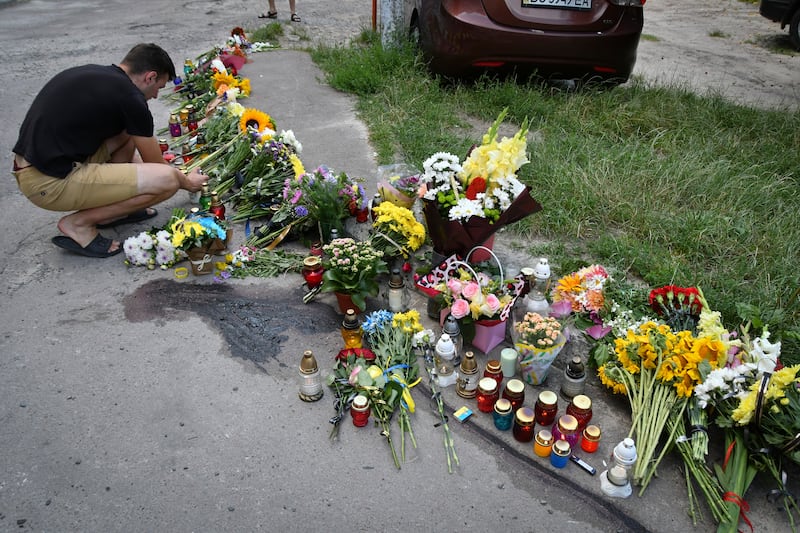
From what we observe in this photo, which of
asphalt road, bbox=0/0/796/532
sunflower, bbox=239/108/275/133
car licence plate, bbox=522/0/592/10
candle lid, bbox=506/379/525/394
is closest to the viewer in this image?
asphalt road, bbox=0/0/796/532

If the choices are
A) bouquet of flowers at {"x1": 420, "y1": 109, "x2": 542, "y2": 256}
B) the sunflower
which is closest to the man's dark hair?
the sunflower

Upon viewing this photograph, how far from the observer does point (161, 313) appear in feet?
11.2

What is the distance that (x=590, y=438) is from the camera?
8.22ft

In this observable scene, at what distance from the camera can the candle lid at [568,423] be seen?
247cm

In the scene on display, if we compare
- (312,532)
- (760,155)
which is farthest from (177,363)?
(760,155)

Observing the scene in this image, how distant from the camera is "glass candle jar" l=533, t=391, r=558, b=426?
2574mm

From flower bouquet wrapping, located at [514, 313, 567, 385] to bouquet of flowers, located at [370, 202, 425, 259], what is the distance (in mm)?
988

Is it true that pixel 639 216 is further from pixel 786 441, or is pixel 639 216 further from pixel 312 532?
pixel 312 532

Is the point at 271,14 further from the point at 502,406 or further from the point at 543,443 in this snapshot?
the point at 543,443

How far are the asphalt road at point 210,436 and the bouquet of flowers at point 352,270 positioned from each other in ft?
0.82

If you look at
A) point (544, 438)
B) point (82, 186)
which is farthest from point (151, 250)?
point (544, 438)

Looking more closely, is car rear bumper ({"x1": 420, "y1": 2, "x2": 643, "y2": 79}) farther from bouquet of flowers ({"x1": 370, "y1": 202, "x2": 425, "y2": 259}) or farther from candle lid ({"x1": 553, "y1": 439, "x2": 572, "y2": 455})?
candle lid ({"x1": 553, "y1": 439, "x2": 572, "y2": 455})

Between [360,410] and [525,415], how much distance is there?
0.77m

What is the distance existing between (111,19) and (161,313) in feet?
32.6
